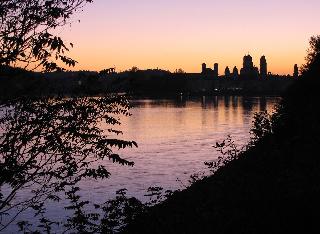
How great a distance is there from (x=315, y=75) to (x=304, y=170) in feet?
63.1

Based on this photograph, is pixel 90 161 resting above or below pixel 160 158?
above

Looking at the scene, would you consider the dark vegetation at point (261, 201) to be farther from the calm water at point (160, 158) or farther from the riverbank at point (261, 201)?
the calm water at point (160, 158)

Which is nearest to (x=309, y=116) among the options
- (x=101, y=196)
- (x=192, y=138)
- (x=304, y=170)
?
(x=304, y=170)

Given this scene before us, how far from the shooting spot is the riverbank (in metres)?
10.4

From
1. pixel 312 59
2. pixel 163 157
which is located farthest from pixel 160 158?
pixel 312 59

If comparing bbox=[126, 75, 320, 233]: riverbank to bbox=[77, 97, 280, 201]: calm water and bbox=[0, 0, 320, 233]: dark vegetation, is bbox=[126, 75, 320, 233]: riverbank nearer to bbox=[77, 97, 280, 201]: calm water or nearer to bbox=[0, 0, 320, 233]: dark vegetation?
bbox=[0, 0, 320, 233]: dark vegetation

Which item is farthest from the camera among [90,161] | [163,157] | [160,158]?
[163,157]

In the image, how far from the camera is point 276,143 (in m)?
22.9

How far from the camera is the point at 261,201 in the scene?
11781mm

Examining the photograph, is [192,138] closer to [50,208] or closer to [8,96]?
[50,208]

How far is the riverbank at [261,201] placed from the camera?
1039cm

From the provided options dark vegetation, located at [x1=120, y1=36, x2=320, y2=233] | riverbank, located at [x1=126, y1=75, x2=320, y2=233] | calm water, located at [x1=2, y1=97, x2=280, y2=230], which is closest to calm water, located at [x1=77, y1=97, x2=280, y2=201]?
calm water, located at [x1=2, y1=97, x2=280, y2=230]

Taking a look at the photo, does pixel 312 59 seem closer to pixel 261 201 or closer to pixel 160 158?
pixel 160 158

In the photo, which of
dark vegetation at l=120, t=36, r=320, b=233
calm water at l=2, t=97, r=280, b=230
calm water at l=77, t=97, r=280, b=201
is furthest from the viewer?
calm water at l=77, t=97, r=280, b=201
